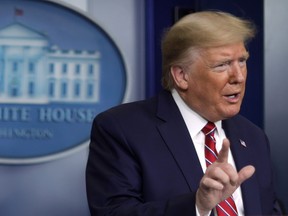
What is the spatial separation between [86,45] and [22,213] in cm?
62

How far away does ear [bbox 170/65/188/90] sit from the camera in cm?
150

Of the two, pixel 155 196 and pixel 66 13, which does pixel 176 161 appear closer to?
pixel 155 196

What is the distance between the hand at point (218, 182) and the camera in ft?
3.66

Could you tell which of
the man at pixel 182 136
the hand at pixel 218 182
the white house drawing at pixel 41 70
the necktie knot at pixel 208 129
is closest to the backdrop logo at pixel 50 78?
the white house drawing at pixel 41 70

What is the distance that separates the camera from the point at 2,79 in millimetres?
1928

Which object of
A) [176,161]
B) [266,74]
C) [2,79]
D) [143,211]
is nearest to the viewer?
[143,211]

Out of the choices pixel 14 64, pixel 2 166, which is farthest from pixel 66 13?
pixel 2 166

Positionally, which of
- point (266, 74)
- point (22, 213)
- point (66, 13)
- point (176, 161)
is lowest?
point (22, 213)

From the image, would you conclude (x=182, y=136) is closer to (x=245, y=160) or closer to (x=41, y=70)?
(x=245, y=160)

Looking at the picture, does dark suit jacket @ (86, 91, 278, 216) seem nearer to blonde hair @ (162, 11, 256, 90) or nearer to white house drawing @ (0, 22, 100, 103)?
blonde hair @ (162, 11, 256, 90)

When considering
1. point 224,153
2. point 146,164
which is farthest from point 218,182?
point 146,164

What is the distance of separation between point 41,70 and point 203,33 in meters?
0.74

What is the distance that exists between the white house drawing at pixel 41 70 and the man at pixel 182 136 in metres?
0.50

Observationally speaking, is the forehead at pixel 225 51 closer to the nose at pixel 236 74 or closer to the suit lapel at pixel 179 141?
the nose at pixel 236 74
